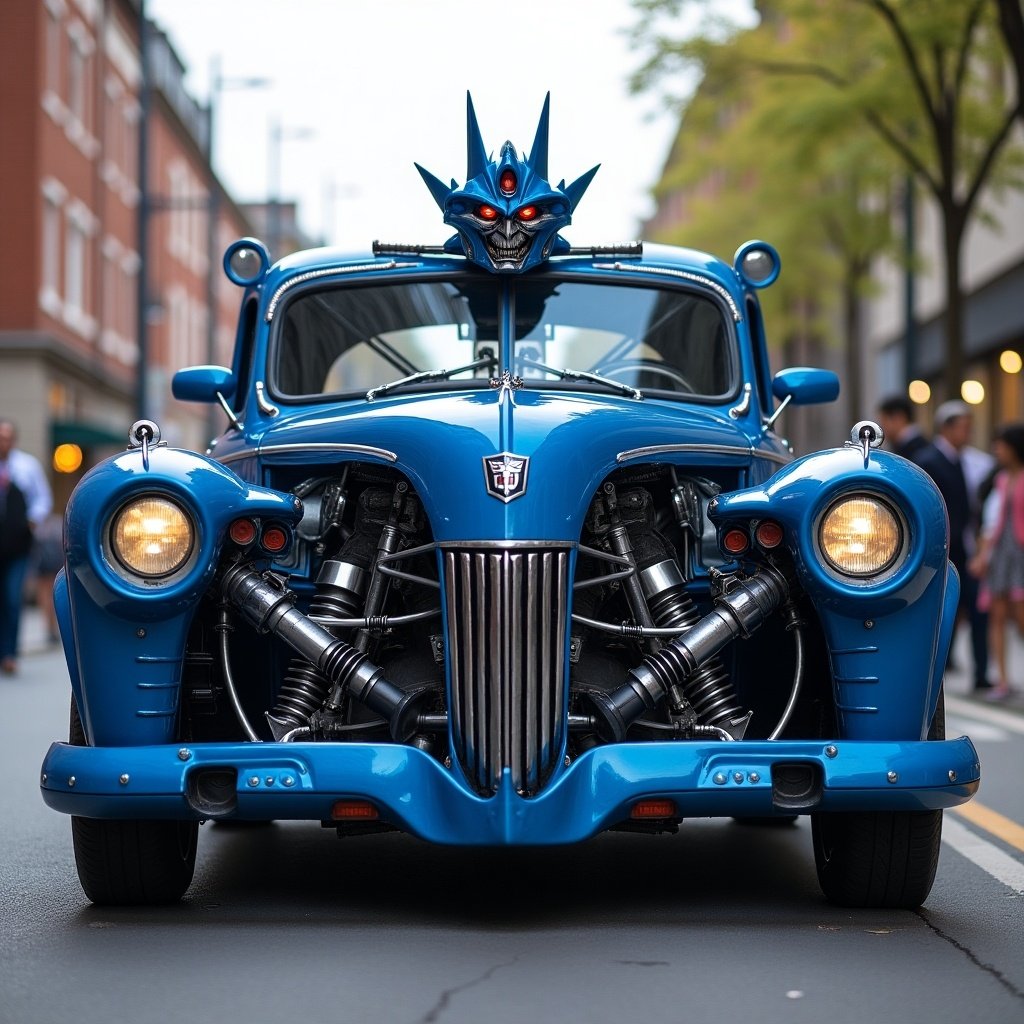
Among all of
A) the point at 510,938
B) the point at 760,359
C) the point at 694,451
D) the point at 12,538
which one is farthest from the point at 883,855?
the point at 12,538

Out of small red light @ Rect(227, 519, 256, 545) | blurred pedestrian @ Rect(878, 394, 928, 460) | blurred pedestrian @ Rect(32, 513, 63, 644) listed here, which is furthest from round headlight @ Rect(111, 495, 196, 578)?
blurred pedestrian @ Rect(32, 513, 63, 644)

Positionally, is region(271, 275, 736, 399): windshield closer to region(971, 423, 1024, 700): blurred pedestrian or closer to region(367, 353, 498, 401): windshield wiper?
region(367, 353, 498, 401): windshield wiper

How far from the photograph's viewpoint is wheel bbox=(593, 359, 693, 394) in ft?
22.9

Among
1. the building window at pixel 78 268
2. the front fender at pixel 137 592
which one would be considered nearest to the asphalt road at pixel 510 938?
the front fender at pixel 137 592

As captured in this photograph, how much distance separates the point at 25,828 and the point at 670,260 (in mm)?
3216

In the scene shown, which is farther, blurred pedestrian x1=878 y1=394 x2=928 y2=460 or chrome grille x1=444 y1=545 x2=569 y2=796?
blurred pedestrian x1=878 y1=394 x2=928 y2=460

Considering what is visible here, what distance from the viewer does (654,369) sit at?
7055mm

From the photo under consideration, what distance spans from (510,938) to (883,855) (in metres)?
1.11

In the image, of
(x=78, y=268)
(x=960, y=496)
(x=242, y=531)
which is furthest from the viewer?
(x=78, y=268)

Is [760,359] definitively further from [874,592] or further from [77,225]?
[77,225]

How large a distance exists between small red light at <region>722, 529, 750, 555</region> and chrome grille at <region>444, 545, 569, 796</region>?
62cm

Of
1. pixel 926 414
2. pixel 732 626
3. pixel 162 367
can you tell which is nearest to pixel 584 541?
pixel 732 626

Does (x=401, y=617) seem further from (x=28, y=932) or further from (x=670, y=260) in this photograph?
(x=670, y=260)

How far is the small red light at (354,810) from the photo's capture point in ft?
17.6
